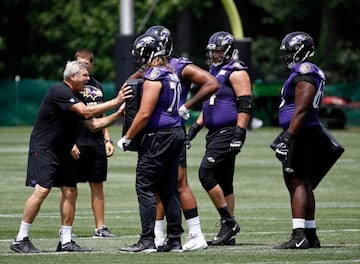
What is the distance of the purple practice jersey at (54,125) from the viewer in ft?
41.2

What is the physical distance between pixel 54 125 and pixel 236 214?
4.79m

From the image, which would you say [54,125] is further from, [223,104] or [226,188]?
[226,188]

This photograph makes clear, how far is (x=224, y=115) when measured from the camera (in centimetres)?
1362

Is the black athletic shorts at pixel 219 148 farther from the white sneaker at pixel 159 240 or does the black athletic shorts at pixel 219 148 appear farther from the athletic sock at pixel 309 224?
the athletic sock at pixel 309 224

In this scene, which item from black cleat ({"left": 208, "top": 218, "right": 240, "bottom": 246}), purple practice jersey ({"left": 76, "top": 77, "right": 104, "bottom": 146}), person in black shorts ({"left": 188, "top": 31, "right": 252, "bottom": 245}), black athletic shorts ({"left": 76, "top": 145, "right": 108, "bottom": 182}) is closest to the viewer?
black cleat ({"left": 208, "top": 218, "right": 240, "bottom": 246})

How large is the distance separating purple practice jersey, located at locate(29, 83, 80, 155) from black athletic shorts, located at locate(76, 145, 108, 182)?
204 centimetres

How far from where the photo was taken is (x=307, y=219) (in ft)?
42.0

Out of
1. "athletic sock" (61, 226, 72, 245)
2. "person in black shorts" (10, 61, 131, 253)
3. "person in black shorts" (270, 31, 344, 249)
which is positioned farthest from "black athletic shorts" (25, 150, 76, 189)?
"person in black shorts" (270, 31, 344, 249)

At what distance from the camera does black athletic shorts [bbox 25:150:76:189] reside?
12.5 meters

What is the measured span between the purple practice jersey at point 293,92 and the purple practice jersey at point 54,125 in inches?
83.2

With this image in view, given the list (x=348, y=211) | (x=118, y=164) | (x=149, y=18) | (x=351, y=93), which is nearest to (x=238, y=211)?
(x=348, y=211)

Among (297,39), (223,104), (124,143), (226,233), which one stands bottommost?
(226,233)

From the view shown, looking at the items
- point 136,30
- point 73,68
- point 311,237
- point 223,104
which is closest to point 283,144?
point 311,237

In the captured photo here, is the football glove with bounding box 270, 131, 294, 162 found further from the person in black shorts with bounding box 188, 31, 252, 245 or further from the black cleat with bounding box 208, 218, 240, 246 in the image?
the black cleat with bounding box 208, 218, 240, 246
